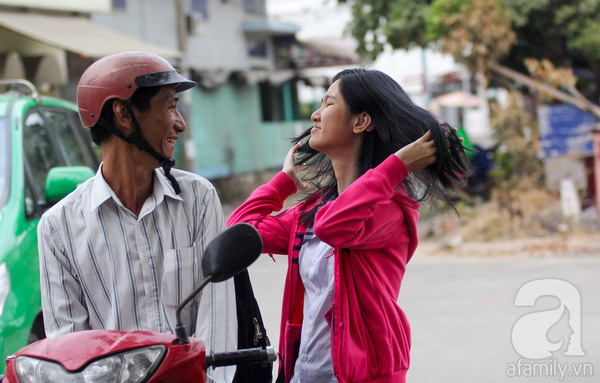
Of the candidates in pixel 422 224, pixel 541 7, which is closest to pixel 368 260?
pixel 422 224

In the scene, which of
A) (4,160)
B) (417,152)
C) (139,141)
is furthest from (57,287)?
(4,160)

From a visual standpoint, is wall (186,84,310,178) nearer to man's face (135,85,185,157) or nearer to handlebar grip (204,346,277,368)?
man's face (135,85,185,157)

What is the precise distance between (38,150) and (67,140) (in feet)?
1.61

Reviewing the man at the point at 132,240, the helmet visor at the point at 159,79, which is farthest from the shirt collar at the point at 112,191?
the helmet visor at the point at 159,79

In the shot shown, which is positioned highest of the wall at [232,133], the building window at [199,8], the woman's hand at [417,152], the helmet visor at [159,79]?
the building window at [199,8]

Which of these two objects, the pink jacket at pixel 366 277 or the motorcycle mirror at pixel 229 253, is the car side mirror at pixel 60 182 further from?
the motorcycle mirror at pixel 229 253

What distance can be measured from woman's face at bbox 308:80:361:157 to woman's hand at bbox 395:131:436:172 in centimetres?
24

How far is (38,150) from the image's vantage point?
189 inches

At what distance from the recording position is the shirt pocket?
2072 millimetres

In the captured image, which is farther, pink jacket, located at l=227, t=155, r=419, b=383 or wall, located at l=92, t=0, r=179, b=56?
wall, located at l=92, t=0, r=179, b=56

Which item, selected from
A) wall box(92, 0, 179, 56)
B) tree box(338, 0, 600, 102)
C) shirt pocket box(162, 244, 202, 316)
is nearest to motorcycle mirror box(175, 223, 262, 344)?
shirt pocket box(162, 244, 202, 316)
